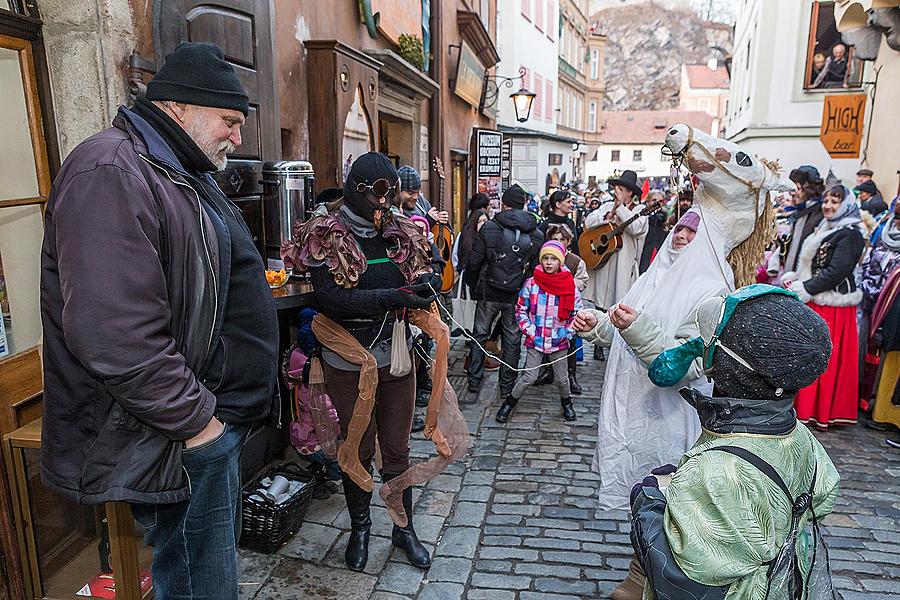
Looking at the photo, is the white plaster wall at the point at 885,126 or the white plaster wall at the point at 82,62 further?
the white plaster wall at the point at 885,126

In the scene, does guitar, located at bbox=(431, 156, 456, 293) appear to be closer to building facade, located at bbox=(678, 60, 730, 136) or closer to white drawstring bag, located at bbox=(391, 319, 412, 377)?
white drawstring bag, located at bbox=(391, 319, 412, 377)

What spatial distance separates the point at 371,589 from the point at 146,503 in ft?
5.32

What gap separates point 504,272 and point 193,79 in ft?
13.6

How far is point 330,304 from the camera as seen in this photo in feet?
9.90

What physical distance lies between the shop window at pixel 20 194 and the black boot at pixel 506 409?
360 cm

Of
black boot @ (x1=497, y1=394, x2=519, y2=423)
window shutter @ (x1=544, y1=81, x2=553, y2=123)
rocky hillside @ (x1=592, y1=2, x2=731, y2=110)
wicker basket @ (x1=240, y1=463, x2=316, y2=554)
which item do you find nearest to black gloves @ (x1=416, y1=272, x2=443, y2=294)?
wicker basket @ (x1=240, y1=463, x2=316, y2=554)

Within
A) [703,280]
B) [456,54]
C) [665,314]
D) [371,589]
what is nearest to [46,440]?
[371,589]

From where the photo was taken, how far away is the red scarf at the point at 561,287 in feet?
17.5

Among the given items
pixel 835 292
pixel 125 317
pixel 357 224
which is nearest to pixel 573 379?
pixel 835 292

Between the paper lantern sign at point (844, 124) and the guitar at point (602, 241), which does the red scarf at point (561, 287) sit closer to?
the guitar at point (602, 241)

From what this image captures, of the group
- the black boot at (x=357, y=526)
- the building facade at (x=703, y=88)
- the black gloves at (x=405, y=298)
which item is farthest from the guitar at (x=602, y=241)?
the building facade at (x=703, y=88)

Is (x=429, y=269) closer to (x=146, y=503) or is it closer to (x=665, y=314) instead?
(x=665, y=314)

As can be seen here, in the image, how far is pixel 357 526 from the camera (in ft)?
10.8

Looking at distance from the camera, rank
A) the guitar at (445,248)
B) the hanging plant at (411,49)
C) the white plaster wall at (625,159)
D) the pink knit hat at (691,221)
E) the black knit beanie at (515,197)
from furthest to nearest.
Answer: the white plaster wall at (625,159), the hanging plant at (411,49), the guitar at (445,248), the black knit beanie at (515,197), the pink knit hat at (691,221)
